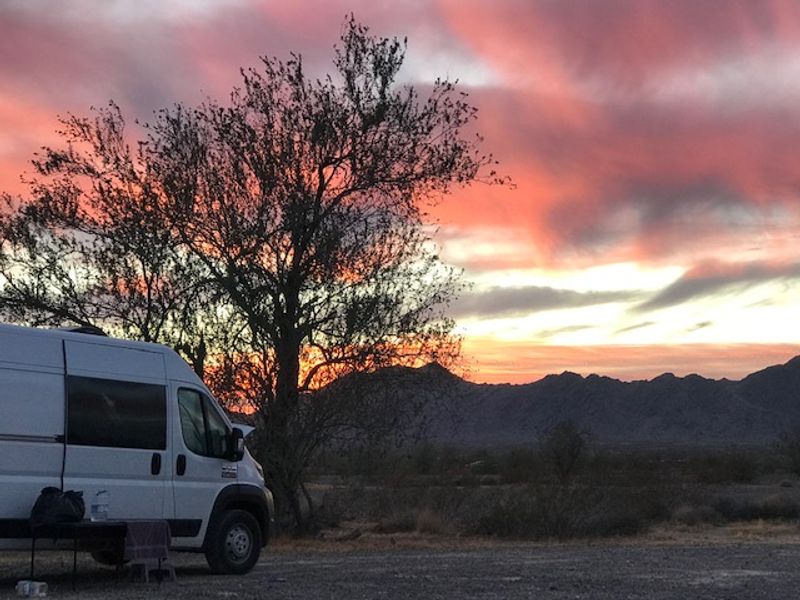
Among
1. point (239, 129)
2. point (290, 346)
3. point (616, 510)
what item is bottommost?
point (616, 510)

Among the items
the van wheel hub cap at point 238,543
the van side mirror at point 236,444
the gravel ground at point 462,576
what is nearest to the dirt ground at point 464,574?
the gravel ground at point 462,576

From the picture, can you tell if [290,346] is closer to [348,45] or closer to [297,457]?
[297,457]

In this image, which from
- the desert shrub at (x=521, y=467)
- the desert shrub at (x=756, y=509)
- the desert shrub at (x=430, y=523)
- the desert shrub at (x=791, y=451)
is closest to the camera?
the desert shrub at (x=430, y=523)

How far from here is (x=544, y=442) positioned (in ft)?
Answer: 197

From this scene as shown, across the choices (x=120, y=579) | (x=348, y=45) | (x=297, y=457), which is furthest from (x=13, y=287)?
(x=120, y=579)

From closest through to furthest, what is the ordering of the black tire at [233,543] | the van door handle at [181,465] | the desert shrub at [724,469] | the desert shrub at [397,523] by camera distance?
the van door handle at [181,465], the black tire at [233,543], the desert shrub at [397,523], the desert shrub at [724,469]

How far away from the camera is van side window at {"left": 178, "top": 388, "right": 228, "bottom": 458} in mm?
14523

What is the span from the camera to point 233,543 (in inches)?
592

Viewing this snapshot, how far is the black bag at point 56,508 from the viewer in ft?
40.4

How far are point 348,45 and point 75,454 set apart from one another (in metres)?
13.8

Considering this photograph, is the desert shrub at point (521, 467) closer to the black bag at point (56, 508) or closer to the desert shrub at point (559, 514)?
the desert shrub at point (559, 514)

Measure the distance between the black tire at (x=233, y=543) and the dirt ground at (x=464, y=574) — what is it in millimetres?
254

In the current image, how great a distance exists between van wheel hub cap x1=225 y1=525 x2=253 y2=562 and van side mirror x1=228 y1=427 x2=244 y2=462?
0.99 m

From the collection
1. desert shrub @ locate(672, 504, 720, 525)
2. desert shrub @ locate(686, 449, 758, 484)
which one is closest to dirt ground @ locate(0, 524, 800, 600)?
desert shrub @ locate(672, 504, 720, 525)
